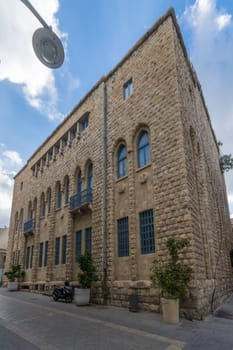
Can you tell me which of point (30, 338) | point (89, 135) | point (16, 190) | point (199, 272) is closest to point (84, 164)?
point (89, 135)

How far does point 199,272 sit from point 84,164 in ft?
32.1

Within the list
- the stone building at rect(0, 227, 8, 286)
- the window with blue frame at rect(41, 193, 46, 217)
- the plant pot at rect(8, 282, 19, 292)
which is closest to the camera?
the plant pot at rect(8, 282, 19, 292)

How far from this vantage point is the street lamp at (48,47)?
4426 millimetres

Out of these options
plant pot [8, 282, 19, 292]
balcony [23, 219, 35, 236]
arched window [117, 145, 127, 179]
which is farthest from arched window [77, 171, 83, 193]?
plant pot [8, 282, 19, 292]

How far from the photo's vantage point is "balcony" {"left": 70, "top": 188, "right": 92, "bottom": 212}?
1383 centimetres

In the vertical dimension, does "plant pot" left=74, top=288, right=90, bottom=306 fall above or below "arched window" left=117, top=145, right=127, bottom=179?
below

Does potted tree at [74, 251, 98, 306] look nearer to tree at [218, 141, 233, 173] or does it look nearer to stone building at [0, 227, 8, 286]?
tree at [218, 141, 233, 173]

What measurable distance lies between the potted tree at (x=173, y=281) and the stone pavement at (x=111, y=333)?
0.39 meters

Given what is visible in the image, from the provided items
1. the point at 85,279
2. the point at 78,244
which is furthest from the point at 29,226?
the point at 85,279

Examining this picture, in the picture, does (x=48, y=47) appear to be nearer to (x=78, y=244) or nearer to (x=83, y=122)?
(x=78, y=244)

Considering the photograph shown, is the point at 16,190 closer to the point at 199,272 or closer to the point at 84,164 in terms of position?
the point at 84,164

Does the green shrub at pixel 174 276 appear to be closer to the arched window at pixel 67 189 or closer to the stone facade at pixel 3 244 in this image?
the arched window at pixel 67 189

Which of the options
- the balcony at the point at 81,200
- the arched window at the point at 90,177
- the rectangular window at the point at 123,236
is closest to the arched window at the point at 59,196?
the balcony at the point at 81,200

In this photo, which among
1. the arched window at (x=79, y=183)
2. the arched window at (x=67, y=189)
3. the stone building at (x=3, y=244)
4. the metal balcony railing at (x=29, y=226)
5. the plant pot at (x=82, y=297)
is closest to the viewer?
the plant pot at (x=82, y=297)
